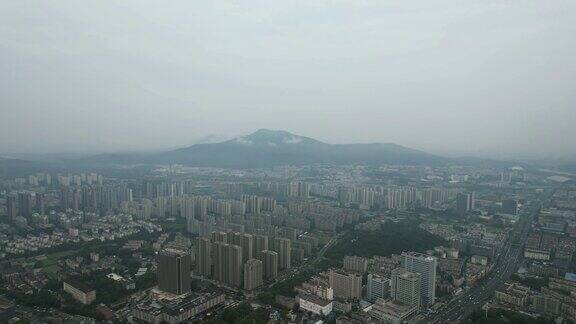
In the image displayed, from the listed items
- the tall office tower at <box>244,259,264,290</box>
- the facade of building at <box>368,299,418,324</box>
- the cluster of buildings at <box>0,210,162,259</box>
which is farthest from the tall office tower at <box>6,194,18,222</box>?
the facade of building at <box>368,299,418,324</box>

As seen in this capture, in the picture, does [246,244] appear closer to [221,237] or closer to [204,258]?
[221,237]

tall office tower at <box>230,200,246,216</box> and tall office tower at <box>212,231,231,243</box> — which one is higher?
Result: tall office tower at <box>212,231,231,243</box>

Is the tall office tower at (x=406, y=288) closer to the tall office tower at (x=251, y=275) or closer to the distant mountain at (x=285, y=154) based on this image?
the tall office tower at (x=251, y=275)

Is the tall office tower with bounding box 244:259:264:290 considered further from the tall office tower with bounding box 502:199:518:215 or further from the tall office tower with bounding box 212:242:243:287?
the tall office tower with bounding box 502:199:518:215

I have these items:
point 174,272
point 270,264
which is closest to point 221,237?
point 270,264

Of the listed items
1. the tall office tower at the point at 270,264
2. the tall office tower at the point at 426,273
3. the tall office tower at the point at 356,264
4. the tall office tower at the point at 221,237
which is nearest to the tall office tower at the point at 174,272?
the tall office tower at the point at 221,237
